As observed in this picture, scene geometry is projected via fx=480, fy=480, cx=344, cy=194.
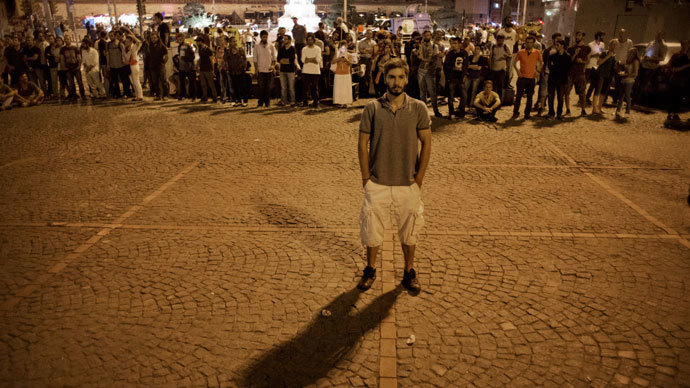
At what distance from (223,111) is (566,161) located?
9223 mm

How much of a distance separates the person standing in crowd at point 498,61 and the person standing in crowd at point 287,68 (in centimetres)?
533

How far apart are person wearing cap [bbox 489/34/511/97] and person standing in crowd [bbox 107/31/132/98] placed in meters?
11.2

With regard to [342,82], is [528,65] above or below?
above

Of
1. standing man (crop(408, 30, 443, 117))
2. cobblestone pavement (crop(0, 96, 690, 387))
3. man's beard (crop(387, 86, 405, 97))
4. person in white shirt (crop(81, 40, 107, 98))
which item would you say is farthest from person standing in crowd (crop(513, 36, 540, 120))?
person in white shirt (crop(81, 40, 107, 98))

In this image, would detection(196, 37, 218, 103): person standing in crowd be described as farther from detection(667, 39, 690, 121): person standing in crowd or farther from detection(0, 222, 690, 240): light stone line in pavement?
detection(667, 39, 690, 121): person standing in crowd

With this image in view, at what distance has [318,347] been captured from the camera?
377cm

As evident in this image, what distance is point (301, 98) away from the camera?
15.2m

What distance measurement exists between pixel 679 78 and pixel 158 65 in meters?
14.7

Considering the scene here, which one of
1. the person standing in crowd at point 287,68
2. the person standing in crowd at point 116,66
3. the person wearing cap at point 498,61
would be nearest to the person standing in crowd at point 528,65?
the person wearing cap at point 498,61

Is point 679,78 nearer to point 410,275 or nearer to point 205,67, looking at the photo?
point 410,275

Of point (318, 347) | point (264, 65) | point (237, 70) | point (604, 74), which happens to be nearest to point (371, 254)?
point (318, 347)

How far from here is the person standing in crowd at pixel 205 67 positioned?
14090 millimetres

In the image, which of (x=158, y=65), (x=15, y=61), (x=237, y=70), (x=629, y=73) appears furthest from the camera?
(x=15, y=61)

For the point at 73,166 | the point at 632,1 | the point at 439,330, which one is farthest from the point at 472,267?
the point at 632,1
